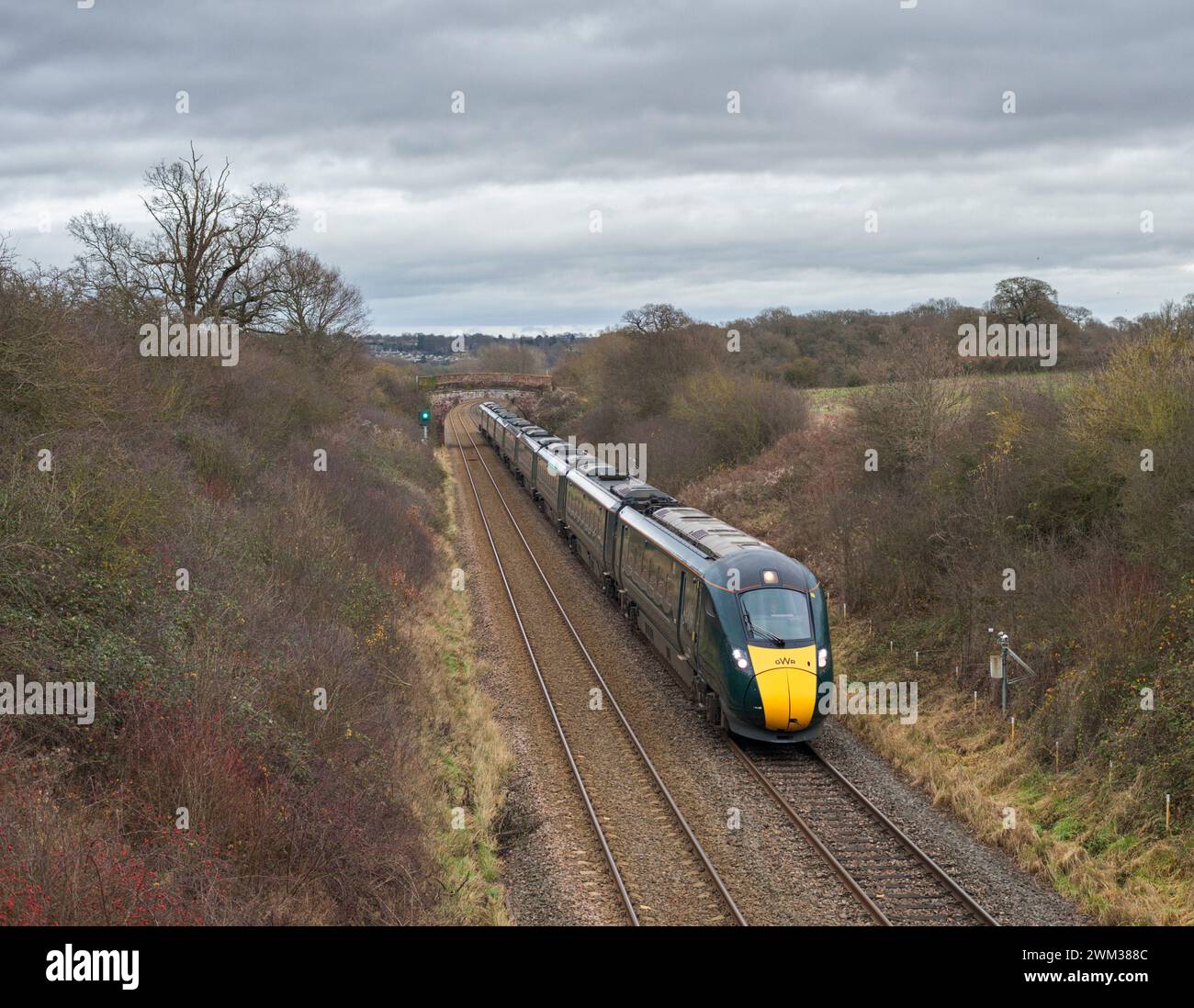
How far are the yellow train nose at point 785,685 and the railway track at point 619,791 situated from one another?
199 centimetres

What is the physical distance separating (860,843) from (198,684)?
8252mm

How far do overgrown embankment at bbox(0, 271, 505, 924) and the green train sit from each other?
3.70 m

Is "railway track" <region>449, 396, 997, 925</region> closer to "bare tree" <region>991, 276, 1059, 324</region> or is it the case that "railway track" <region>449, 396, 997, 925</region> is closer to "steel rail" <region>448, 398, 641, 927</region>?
"steel rail" <region>448, 398, 641, 927</region>

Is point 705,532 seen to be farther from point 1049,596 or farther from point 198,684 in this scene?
point 198,684

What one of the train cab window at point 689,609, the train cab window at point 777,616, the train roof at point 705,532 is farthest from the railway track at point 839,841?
the train roof at point 705,532

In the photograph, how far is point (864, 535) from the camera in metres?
23.1

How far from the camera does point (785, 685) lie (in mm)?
14398

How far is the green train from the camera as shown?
14492 millimetres

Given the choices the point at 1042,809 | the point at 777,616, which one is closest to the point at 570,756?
the point at 777,616

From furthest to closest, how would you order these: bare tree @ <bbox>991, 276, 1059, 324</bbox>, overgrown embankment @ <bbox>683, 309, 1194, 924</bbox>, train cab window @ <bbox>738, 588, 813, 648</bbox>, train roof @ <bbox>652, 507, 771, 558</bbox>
A: 1. bare tree @ <bbox>991, 276, 1059, 324</bbox>
2. train roof @ <bbox>652, 507, 771, 558</bbox>
3. train cab window @ <bbox>738, 588, 813, 648</bbox>
4. overgrown embankment @ <bbox>683, 309, 1194, 924</bbox>

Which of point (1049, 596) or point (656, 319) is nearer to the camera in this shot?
point (1049, 596)

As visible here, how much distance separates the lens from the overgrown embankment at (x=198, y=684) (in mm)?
8672

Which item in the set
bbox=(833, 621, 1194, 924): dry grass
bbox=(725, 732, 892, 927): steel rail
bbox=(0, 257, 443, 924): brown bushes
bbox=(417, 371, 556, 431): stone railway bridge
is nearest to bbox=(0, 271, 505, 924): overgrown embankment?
bbox=(0, 257, 443, 924): brown bushes

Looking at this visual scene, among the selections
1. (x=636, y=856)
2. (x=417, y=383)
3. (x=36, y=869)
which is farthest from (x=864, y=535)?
(x=417, y=383)
